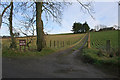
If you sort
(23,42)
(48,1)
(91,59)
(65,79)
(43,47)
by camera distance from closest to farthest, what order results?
(65,79), (91,59), (23,42), (43,47), (48,1)

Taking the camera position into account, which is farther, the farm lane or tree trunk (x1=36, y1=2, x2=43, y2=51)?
tree trunk (x1=36, y1=2, x2=43, y2=51)

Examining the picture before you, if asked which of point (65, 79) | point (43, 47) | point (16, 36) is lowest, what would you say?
point (65, 79)

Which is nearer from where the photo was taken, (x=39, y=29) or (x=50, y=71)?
(x=50, y=71)

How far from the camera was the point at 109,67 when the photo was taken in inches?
238

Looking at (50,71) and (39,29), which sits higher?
(39,29)

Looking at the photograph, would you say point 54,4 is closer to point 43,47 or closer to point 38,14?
point 38,14

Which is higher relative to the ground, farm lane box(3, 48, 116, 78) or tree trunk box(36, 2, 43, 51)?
tree trunk box(36, 2, 43, 51)

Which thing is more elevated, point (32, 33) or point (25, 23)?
point (25, 23)

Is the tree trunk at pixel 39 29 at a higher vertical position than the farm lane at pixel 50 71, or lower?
higher

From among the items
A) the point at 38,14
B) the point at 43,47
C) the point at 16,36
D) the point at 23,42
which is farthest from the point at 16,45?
the point at 38,14

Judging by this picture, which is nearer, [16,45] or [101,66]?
[101,66]

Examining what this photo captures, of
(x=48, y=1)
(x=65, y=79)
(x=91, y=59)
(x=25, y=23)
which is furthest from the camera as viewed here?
(x=25, y=23)

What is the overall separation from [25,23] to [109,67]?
11.5m

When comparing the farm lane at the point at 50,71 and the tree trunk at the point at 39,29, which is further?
the tree trunk at the point at 39,29
